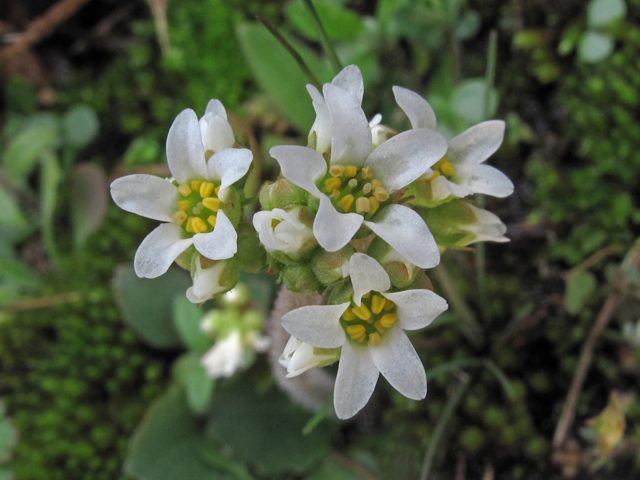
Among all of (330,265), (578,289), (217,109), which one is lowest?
(578,289)

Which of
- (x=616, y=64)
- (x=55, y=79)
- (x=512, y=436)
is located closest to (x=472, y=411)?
(x=512, y=436)

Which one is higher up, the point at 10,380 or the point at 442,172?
the point at 442,172

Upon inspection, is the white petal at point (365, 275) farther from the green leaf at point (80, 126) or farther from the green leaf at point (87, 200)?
the green leaf at point (80, 126)

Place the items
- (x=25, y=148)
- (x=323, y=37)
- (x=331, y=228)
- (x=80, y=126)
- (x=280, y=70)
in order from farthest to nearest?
(x=80, y=126), (x=25, y=148), (x=280, y=70), (x=323, y=37), (x=331, y=228)

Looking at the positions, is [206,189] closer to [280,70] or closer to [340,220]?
[340,220]

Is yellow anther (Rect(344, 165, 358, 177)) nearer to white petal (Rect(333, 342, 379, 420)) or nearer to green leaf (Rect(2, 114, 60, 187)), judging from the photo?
white petal (Rect(333, 342, 379, 420))

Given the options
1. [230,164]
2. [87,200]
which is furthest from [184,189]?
[87,200]

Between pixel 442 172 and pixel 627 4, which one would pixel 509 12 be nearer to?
pixel 627 4
